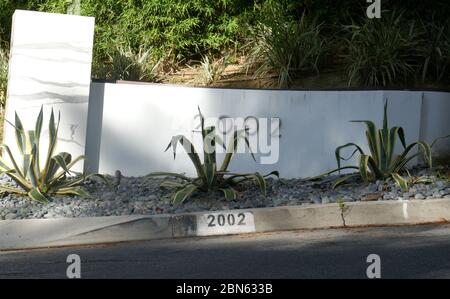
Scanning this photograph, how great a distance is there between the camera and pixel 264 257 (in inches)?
305

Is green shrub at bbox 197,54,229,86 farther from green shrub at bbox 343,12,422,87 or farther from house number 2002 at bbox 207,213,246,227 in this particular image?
house number 2002 at bbox 207,213,246,227

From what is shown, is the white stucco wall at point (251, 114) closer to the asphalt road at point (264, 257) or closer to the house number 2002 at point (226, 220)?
the house number 2002 at point (226, 220)

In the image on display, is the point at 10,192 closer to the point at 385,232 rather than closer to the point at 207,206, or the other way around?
the point at 207,206

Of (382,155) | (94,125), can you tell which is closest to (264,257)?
(382,155)

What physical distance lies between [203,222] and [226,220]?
26 centimetres

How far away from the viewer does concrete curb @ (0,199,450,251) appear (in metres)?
9.05

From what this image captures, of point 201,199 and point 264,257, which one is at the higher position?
point 201,199

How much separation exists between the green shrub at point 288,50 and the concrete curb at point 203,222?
14.1 feet

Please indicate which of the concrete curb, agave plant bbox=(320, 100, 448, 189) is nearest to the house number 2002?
the concrete curb

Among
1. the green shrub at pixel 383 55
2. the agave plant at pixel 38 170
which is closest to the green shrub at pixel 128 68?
the agave plant at pixel 38 170

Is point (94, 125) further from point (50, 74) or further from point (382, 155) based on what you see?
point (382, 155)

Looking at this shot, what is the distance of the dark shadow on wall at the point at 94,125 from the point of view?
11812 millimetres
